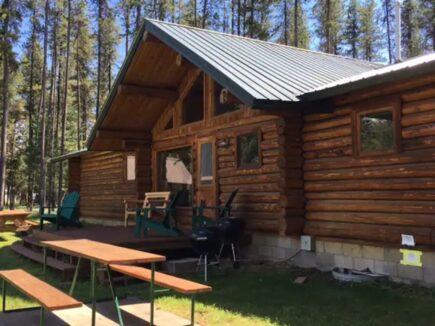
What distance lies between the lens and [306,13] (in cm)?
2905

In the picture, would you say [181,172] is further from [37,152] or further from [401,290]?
[37,152]

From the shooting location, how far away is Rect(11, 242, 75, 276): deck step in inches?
319

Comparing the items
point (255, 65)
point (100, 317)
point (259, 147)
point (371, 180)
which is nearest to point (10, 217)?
point (259, 147)

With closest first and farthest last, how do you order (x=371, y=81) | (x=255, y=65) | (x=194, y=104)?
1. (x=371, y=81)
2. (x=255, y=65)
3. (x=194, y=104)

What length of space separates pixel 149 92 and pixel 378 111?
5.92 m

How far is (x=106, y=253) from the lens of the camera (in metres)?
4.89

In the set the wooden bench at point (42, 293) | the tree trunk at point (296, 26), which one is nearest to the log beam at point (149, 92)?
the wooden bench at point (42, 293)

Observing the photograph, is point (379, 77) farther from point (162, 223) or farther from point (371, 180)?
point (162, 223)

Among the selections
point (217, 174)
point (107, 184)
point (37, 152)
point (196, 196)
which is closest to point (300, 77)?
point (217, 174)

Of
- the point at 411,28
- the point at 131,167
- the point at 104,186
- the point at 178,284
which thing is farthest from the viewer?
the point at 411,28

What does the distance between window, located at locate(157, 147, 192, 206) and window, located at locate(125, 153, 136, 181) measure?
1286mm

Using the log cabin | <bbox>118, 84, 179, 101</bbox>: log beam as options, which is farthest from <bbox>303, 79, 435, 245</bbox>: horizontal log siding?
<bbox>118, 84, 179, 101</bbox>: log beam

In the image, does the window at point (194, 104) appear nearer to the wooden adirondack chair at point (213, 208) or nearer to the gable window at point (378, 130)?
the wooden adirondack chair at point (213, 208)

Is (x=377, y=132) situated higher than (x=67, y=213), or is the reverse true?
(x=377, y=132)
